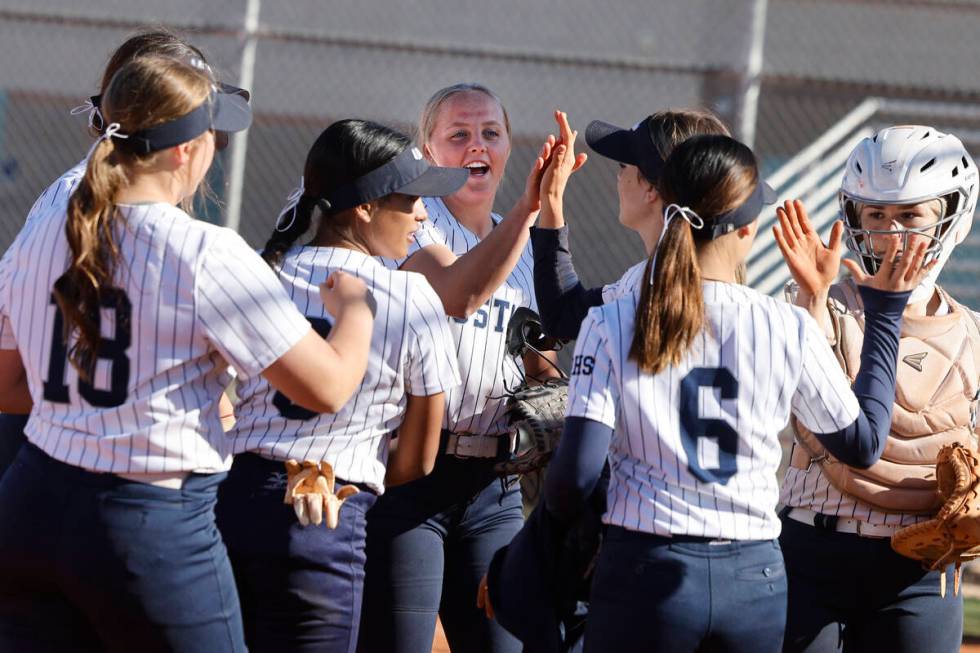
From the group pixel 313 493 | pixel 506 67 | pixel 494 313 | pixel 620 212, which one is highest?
pixel 506 67

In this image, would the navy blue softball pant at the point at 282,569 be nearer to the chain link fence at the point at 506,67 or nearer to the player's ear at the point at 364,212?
the player's ear at the point at 364,212

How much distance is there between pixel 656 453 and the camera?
2.62 meters

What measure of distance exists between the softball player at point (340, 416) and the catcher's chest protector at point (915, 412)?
942 mm

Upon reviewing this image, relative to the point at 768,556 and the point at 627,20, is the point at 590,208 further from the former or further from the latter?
the point at 768,556

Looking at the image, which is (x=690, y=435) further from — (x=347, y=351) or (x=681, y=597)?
(x=347, y=351)

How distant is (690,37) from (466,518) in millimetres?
8766

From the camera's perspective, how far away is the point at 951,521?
3018mm

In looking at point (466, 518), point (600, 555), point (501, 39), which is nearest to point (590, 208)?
point (501, 39)

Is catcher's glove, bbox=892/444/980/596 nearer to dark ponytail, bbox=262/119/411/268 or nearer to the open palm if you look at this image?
the open palm

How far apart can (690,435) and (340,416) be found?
2.56ft

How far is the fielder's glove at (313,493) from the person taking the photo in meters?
2.79

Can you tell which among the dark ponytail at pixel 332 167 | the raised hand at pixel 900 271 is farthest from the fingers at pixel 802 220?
the dark ponytail at pixel 332 167

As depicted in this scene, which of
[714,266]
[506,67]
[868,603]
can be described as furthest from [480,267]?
[506,67]

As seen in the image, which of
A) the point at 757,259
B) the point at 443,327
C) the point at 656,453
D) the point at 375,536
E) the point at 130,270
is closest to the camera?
the point at 130,270
